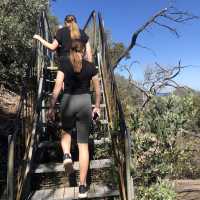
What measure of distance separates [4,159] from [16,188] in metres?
3.10

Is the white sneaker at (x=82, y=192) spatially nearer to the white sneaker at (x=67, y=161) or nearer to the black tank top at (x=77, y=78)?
the white sneaker at (x=67, y=161)

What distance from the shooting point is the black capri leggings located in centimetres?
464

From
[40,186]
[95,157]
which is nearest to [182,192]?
[95,157]

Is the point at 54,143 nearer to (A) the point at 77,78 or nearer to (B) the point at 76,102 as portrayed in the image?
(B) the point at 76,102

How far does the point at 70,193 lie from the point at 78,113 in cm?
93

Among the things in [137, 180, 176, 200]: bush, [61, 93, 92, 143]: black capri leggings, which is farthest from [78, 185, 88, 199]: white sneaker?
[137, 180, 176, 200]: bush

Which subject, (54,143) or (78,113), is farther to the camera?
(54,143)

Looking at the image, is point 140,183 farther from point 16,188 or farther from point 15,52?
point 15,52

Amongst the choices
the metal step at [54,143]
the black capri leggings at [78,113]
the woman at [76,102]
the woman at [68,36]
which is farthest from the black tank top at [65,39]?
the metal step at [54,143]

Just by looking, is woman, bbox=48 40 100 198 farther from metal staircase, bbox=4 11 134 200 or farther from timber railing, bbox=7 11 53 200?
timber railing, bbox=7 11 53 200

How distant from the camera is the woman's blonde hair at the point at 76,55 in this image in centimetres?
470

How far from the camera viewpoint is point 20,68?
10.5 metres

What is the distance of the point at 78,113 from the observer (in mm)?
4641

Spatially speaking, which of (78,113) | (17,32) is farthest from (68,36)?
(17,32)
